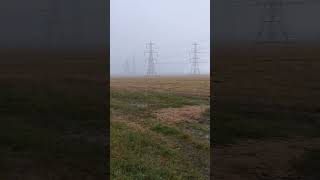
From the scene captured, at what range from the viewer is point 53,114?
2.72m

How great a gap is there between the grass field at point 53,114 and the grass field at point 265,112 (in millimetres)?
749

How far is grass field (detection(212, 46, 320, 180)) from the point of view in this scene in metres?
2.25

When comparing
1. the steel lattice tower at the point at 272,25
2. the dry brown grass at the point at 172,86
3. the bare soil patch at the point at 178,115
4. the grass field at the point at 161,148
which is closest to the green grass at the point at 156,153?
the grass field at the point at 161,148

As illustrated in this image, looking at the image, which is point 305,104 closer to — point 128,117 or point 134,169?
point 134,169

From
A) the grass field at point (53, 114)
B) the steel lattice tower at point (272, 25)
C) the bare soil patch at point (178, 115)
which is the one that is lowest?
the bare soil patch at point (178, 115)

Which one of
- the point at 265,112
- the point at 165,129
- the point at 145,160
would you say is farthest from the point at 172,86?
the point at 265,112

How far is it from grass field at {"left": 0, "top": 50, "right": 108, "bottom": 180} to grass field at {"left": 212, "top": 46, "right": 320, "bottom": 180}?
0.75 meters

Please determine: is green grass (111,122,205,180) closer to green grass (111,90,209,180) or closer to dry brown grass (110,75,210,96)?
green grass (111,90,209,180)

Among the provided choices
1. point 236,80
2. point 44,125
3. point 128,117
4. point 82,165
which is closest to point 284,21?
point 236,80

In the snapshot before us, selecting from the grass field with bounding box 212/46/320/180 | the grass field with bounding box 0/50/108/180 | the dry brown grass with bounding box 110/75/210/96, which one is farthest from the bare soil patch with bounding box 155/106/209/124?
the grass field with bounding box 0/50/108/180

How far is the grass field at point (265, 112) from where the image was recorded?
2252 millimetres

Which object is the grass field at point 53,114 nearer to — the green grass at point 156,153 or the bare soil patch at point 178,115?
the green grass at point 156,153

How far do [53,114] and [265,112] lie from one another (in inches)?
59.0

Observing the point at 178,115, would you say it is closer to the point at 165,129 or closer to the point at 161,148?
the point at 165,129
